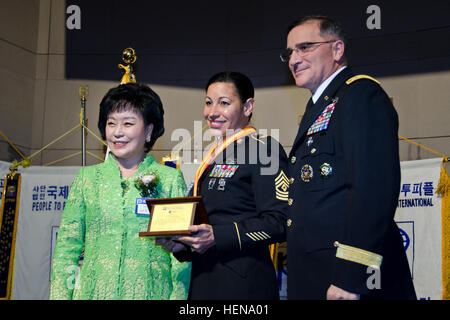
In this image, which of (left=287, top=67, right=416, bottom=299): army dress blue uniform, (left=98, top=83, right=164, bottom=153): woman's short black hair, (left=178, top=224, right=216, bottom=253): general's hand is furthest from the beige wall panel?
(left=287, top=67, right=416, bottom=299): army dress blue uniform

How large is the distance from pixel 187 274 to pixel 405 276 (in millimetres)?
952

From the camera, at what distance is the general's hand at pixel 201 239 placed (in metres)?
2.15

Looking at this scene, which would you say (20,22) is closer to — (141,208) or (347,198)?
(141,208)

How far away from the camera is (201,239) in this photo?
7.14 feet

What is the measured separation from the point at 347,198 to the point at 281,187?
1.94 ft

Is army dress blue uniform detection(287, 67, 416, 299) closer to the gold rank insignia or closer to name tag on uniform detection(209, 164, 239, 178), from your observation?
the gold rank insignia

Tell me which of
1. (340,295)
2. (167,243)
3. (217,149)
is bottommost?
(340,295)

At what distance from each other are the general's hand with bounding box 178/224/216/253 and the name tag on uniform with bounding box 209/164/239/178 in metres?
0.35

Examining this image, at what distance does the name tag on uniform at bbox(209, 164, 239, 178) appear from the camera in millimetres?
2498

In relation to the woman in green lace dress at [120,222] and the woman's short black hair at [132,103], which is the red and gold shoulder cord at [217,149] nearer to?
the woman in green lace dress at [120,222]

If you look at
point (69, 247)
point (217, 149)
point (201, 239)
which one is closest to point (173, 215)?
point (201, 239)

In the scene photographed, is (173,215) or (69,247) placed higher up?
(173,215)

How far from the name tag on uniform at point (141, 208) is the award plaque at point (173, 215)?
0.50 feet
